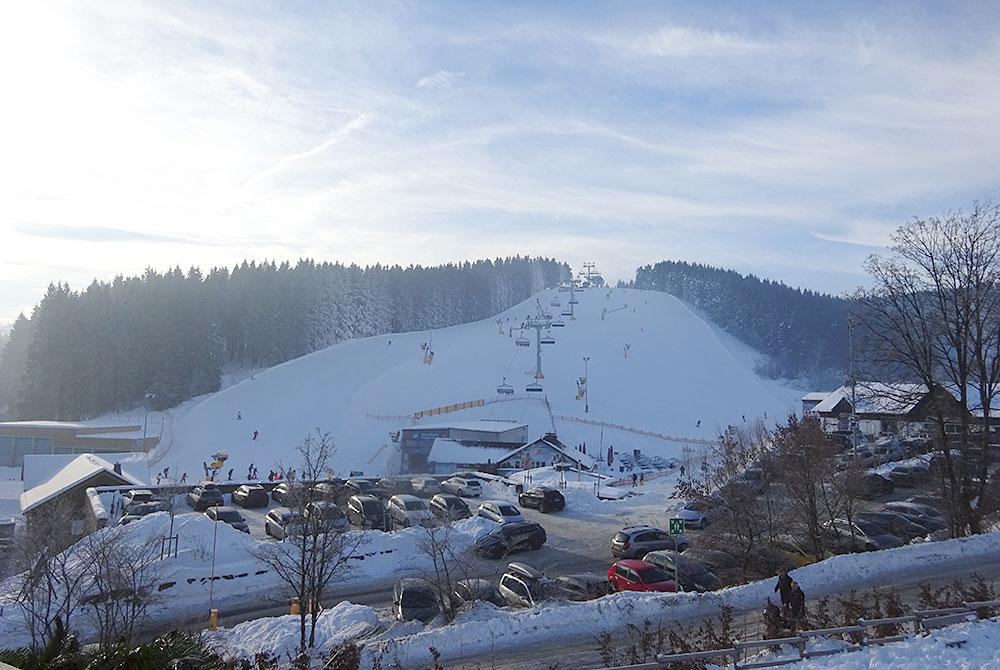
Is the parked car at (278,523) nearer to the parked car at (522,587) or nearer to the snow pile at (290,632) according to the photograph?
the snow pile at (290,632)

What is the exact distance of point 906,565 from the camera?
17.6m

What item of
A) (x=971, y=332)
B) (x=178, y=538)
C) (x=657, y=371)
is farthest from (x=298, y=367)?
(x=971, y=332)

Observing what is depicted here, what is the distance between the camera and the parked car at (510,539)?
25.8 metres

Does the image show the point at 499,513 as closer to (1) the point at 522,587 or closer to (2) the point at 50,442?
(1) the point at 522,587

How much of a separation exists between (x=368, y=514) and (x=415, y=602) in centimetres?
1309

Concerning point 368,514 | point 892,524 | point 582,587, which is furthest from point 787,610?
point 368,514

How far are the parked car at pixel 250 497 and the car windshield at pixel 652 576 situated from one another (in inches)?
931

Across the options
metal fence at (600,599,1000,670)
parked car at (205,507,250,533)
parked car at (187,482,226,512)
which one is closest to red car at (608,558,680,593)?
metal fence at (600,599,1000,670)

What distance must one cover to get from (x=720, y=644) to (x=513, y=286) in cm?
15328

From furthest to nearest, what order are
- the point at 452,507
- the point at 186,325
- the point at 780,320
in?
the point at 780,320
the point at 186,325
the point at 452,507

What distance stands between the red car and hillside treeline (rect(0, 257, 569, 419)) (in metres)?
72.3

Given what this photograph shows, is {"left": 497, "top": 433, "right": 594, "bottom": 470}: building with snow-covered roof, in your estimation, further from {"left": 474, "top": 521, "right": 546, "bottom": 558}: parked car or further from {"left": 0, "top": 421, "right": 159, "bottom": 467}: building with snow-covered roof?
{"left": 0, "top": 421, "right": 159, "bottom": 467}: building with snow-covered roof

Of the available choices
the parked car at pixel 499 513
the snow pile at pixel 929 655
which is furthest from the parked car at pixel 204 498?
the snow pile at pixel 929 655

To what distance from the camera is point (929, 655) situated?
394 inches
